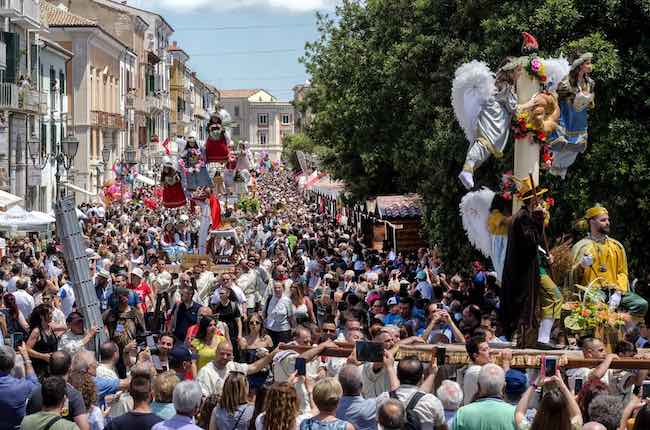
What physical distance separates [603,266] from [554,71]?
2008mm

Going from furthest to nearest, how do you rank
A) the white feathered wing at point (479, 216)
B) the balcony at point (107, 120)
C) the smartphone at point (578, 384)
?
the balcony at point (107, 120) → the white feathered wing at point (479, 216) → the smartphone at point (578, 384)

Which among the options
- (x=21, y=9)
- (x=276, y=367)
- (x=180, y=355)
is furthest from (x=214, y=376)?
(x=21, y=9)

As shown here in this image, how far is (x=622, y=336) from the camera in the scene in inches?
448

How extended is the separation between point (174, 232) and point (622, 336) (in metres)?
18.8

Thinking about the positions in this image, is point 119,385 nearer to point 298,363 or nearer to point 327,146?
point 298,363

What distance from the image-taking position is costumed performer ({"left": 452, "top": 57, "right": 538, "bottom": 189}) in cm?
1191

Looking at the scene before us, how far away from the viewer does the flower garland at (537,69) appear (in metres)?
12.0

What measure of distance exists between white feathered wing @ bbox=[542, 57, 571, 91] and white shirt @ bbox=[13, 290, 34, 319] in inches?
291

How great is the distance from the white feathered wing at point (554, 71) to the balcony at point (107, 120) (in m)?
51.4

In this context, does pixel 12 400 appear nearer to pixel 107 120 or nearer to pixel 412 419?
pixel 412 419

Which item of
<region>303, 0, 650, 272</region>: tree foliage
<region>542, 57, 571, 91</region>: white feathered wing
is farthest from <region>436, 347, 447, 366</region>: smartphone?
<region>303, 0, 650, 272</region>: tree foliage

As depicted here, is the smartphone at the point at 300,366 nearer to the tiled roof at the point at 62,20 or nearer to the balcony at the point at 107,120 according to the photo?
the tiled roof at the point at 62,20

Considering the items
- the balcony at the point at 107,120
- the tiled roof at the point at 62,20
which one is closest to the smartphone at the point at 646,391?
the tiled roof at the point at 62,20

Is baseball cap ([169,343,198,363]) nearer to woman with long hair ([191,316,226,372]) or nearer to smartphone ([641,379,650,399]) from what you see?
woman with long hair ([191,316,226,372])
